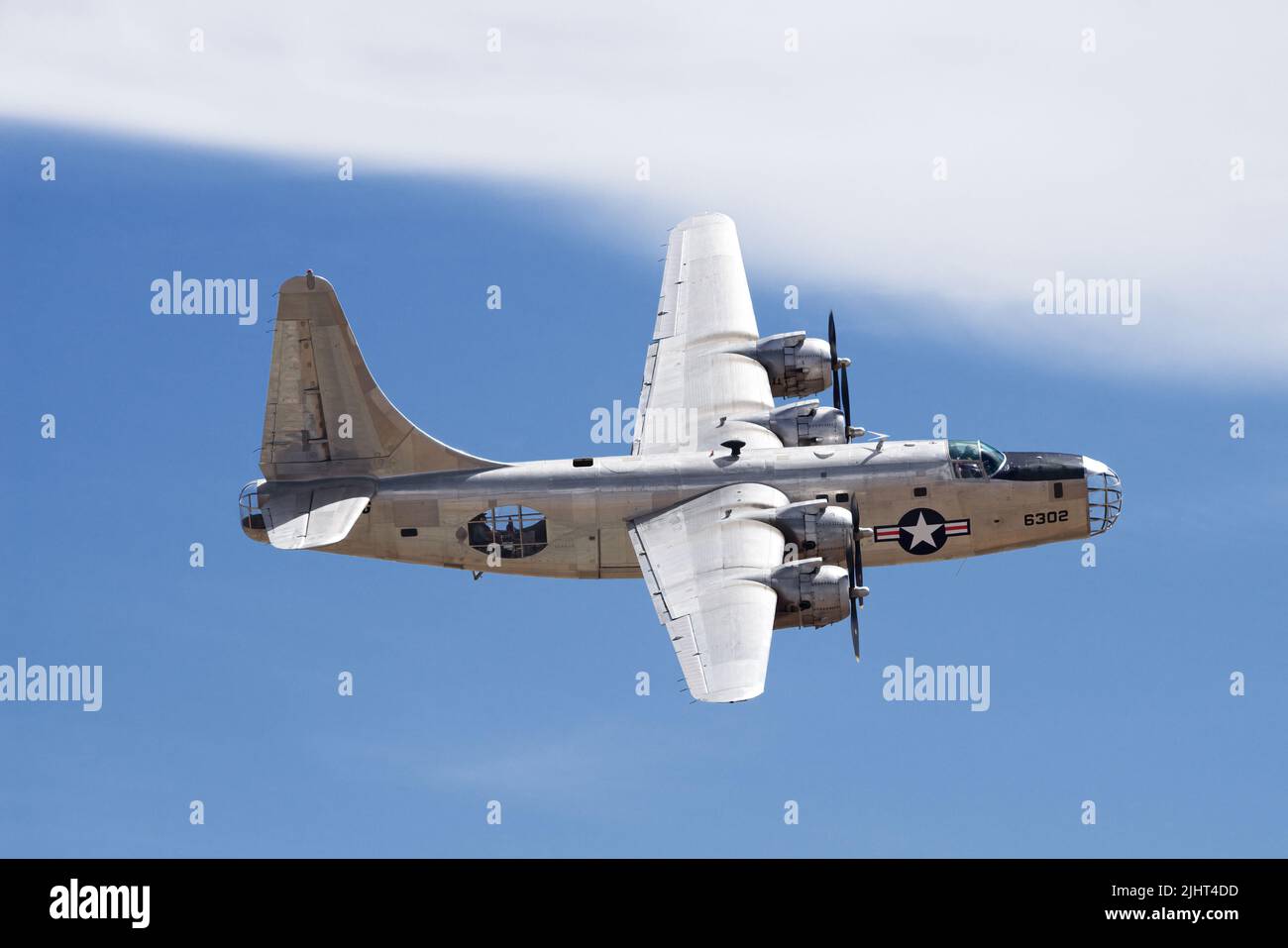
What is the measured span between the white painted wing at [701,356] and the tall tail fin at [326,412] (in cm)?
619

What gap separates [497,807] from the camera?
220 feet

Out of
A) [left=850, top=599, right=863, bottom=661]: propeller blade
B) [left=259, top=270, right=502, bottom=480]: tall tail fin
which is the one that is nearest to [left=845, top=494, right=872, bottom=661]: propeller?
[left=850, top=599, right=863, bottom=661]: propeller blade

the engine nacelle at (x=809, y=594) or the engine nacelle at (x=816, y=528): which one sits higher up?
the engine nacelle at (x=816, y=528)

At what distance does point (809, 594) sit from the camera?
68875 mm

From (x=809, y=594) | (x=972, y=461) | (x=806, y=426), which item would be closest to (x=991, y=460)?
(x=972, y=461)

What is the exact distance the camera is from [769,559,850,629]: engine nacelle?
68812mm

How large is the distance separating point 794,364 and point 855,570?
11.4m

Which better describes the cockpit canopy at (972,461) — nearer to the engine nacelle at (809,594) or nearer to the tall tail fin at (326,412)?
the engine nacelle at (809,594)

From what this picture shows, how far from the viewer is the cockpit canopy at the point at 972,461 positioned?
7419 centimetres

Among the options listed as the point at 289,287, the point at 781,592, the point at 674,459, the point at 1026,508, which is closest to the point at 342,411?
the point at 289,287

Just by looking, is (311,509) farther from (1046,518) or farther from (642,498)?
(1046,518)

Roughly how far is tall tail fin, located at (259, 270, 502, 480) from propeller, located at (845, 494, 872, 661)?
11.2m

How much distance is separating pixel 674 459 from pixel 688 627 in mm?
7647

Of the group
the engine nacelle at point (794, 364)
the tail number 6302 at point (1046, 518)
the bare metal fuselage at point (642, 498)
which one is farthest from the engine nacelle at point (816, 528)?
the engine nacelle at point (794, 364)
